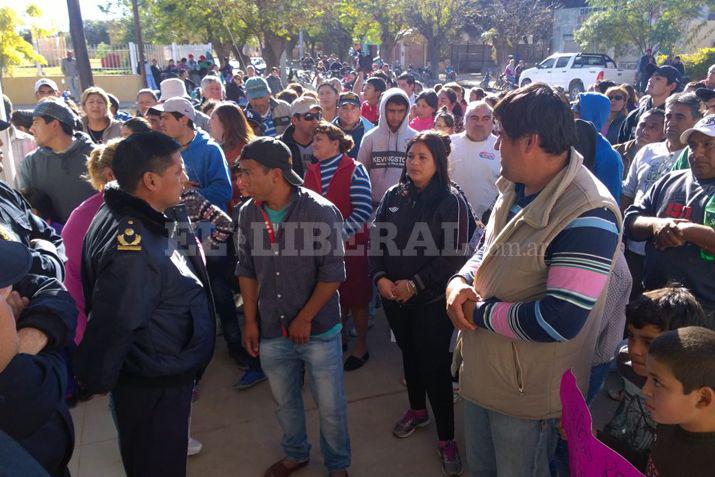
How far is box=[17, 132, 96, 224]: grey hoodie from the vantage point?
3801mm

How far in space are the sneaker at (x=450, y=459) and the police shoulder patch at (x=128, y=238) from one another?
203cm

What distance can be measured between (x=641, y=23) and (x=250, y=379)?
26.7 m

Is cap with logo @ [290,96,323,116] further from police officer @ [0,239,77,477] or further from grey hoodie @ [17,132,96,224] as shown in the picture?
police officer @ [0,239,77,477]

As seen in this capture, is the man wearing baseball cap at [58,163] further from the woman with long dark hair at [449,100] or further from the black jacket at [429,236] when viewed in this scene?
the woman with long dark hair at [449,100]

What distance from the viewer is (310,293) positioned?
267 cm

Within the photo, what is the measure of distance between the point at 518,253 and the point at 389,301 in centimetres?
140

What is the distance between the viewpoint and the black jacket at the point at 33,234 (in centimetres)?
198

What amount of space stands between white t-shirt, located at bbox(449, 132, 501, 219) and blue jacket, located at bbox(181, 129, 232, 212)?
1769 millimetres

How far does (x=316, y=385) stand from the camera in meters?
2.73

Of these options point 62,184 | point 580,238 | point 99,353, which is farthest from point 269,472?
point 62,184

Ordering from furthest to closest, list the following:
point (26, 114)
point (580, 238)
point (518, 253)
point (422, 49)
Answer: point (422, 49) → point (26, 114) → point (518, 253) → point (580, 238)

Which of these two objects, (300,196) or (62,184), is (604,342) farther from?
(62,184)

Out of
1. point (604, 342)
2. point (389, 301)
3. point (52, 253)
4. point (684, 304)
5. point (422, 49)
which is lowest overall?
point (389, 301)

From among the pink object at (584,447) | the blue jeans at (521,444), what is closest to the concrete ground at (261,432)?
the blue jeans at (521,444)
